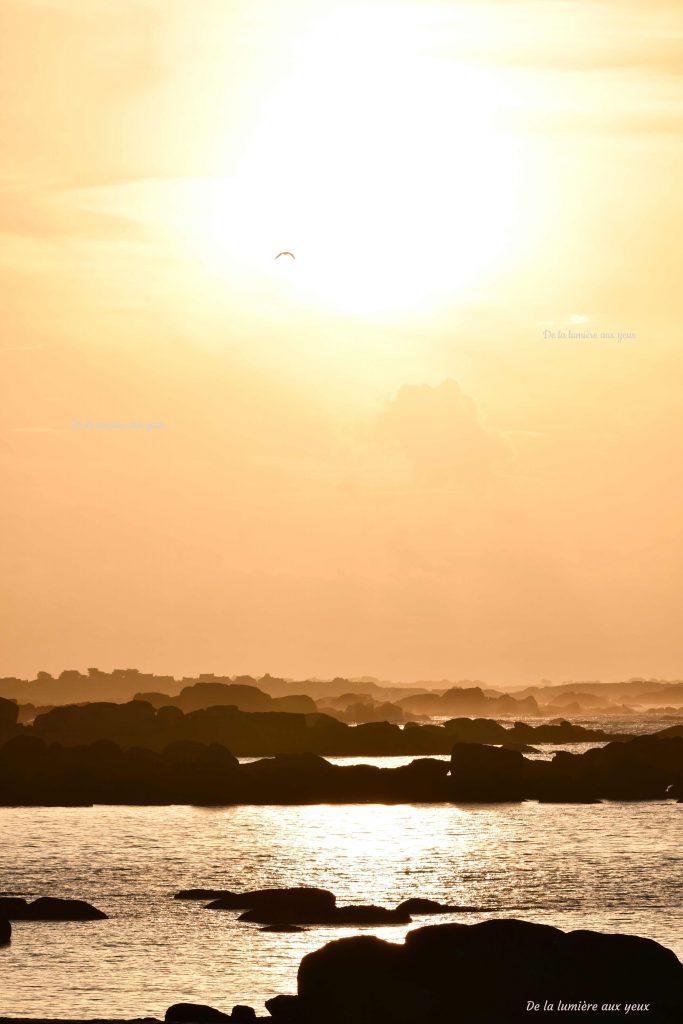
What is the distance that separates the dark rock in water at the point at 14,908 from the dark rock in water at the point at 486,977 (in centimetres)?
2641

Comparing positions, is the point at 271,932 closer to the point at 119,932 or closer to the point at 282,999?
the point at 119,932

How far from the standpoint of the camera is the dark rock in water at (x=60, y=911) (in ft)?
196

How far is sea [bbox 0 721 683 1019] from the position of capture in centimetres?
4712

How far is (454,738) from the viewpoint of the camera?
190375 mm

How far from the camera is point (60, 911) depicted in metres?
60.0

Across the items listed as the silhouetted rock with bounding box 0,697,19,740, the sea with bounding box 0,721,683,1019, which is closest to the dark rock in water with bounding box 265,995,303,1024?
the sea with bounding box 0,721,683,1019

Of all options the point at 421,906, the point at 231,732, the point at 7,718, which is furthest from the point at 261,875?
the point at 231,732

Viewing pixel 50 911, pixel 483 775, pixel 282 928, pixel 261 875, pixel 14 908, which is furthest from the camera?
pixel 483 775

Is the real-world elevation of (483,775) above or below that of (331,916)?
above

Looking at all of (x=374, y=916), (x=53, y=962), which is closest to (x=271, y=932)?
(x=374, y=916)

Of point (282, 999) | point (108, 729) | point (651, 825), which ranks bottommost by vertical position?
point (282, 999)

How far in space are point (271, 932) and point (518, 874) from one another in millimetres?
24306

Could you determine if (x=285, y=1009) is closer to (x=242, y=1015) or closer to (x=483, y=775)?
(x=242, y=1015)

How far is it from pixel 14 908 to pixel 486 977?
1144 inches
